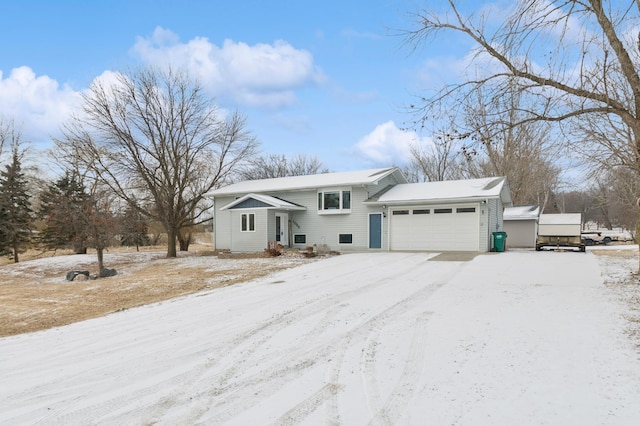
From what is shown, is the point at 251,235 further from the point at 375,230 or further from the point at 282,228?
the point at 375,230

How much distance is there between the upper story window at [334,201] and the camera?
19.4 m

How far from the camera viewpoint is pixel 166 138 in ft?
71.6

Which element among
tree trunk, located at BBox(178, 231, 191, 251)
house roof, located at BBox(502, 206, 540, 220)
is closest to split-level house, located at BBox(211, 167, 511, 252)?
house roof, located at BBox(502, 206, 540, 220)

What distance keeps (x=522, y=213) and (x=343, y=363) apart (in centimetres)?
2272

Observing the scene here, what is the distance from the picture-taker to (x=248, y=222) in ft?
66.1

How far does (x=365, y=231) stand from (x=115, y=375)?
15361mm

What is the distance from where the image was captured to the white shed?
23.2 meters

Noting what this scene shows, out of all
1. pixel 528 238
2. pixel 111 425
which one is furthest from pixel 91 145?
pixel 528 238

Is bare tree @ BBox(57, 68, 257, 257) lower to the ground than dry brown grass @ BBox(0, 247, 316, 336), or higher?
higher

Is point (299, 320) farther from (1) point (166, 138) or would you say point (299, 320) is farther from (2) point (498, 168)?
(2) point (498, 168)

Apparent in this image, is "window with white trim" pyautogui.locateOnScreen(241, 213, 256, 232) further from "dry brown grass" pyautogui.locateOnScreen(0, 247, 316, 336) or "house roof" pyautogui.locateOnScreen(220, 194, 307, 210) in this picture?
"dry brown grass" pyautogui.locateOnScreen(0, 247, 316, 336)

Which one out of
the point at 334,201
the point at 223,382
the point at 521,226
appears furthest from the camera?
the point at 521,226

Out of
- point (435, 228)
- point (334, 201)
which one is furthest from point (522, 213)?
point (334, 201)

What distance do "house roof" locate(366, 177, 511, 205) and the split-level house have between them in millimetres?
38
